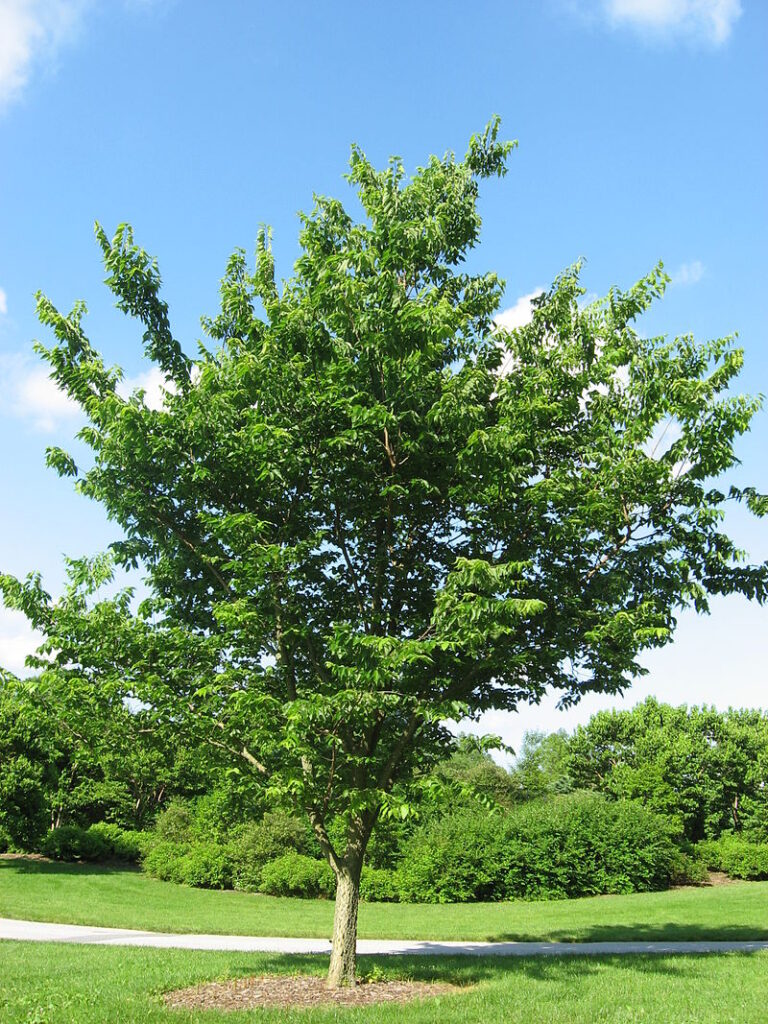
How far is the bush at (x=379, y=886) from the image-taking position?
1039 inches

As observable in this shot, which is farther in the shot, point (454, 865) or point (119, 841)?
point (119, 841)

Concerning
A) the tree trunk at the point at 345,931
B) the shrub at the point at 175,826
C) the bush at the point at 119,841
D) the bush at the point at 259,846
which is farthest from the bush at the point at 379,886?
the tree trunk at the point at 345,931

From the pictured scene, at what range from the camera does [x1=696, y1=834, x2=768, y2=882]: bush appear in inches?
1355

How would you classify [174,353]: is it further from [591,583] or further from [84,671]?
[591,583]

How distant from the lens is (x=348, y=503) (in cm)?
1024

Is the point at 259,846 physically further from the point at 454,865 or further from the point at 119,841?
the point at 119,841

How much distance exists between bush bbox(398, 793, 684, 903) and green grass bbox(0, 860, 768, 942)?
119 centimetres

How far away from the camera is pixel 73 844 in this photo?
33.5 m

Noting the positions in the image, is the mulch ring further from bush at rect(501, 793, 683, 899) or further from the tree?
bush at rect(501, 793, 683, 899)

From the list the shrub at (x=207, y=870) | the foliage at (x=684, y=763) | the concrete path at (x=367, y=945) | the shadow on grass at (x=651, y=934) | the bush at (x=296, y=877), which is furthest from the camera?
the foliage at (x=684, y=763)

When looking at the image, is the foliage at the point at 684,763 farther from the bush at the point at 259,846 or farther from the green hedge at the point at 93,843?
the green hedge at the point at 93,843

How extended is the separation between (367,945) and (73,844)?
73.2 feet

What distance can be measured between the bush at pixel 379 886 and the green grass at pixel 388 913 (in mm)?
1019

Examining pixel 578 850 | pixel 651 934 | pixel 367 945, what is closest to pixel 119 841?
pixel 578 850
